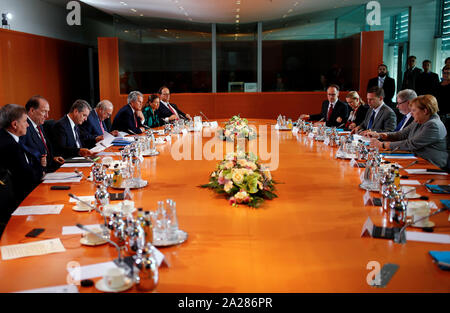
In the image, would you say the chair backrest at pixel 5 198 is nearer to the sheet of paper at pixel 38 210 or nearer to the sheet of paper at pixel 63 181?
the sheet of paper at pixel 63 181

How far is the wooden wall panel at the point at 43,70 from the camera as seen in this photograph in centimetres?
820

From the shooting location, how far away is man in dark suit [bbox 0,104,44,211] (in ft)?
10.8

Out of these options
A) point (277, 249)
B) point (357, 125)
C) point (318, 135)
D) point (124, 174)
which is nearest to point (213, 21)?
point (357, 125)

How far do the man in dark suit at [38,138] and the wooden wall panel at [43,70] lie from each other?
4.19 metres

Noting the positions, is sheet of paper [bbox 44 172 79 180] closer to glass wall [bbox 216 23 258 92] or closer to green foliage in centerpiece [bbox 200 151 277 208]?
green foliage in centerpiece [bbox 200 151 277 208]

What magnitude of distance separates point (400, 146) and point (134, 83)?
25.2ft

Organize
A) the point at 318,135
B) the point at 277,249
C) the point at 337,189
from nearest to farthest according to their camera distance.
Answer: the point at 277,249
the point at 337,189
the point at 318,135

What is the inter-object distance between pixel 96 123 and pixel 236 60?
6.98 metres

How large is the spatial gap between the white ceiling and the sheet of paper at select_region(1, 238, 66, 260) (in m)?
7.65

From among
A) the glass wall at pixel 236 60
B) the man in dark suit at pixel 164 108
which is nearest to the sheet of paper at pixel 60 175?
the man in dark suit at pixel 164 108

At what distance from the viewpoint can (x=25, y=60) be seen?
8.85 m

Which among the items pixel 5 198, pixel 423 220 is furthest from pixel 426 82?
pixel 5 198

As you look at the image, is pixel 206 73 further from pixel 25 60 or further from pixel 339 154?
pixel 339 154
